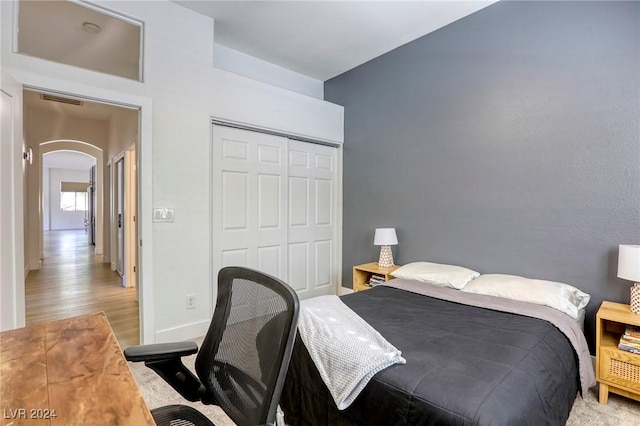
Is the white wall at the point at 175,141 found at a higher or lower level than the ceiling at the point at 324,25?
lower

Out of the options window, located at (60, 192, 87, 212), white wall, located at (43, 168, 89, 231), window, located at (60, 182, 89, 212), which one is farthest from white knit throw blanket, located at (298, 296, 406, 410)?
window, located at (60, 192, 87, 212)

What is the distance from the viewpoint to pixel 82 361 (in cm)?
100

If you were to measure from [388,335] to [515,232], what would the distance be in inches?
67.3

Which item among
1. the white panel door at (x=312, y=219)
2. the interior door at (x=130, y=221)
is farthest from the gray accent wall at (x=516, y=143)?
the interior door at (x=130, y=221)

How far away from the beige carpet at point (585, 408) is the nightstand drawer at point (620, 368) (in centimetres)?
16

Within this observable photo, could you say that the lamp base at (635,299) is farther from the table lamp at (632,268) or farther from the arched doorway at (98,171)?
the arched doorway at (98,171)

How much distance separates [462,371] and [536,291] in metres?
1.29

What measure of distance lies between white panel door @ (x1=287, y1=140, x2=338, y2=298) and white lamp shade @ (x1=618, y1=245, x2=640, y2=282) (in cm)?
286

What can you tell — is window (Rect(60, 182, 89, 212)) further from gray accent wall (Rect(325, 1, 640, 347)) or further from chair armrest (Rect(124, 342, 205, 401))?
chair armrest (Rect(124, 342, 205, 401))

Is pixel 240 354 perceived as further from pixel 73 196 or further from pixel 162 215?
pixel 73 196

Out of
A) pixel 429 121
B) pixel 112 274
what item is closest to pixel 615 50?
pixel 429 121

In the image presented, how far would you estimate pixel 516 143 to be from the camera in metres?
2.70

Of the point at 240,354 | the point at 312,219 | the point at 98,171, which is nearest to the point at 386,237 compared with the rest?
the point at 312,219

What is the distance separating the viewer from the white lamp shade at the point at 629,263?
6.32 ft
